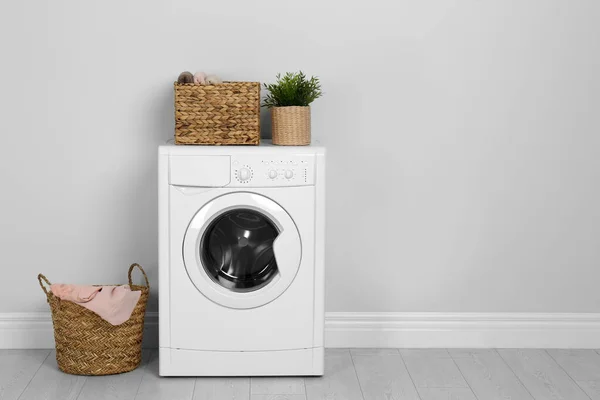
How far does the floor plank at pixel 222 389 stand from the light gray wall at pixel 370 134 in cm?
55

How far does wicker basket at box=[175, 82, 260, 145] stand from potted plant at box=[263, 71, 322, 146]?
82 mm

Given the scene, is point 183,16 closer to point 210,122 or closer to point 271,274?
point 210,122

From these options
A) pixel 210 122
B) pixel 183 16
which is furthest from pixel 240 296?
pixel 183 16

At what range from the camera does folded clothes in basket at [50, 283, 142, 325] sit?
282cm

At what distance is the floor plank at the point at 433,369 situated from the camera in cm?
283

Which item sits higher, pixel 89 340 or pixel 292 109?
pixel 292 109

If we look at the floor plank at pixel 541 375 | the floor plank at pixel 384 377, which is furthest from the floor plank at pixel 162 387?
the floor plank at pixel 541 375

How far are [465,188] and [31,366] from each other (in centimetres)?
176

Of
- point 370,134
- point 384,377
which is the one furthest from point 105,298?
point 370,134

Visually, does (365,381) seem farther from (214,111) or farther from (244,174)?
(214,111)

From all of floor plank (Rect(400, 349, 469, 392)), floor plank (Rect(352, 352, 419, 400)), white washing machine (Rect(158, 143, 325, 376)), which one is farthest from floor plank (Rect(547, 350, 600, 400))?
white washing machine (Rect(158, 143, 325, 376))

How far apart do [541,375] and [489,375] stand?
19 centimetres

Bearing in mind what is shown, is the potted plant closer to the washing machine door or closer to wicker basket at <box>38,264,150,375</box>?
the washing machine door

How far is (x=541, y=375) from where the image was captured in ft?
9.61
